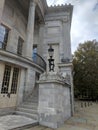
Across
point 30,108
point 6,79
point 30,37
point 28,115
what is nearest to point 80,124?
point 28,115

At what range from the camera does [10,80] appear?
730 centimetres

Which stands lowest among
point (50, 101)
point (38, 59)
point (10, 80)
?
point (50, 101)

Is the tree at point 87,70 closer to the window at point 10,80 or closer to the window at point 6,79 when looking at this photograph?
the window at point 10,80

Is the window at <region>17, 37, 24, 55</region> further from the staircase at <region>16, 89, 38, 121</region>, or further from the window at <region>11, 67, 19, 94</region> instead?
the staircase at <region>16, 89, 38, 121</region>

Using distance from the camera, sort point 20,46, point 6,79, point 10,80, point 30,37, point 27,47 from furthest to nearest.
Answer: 1. point 20,46
2. point 30,37
3. point 27,47
4. point 10,80
5. point 6,79

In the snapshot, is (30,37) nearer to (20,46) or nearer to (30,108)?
(20,46)

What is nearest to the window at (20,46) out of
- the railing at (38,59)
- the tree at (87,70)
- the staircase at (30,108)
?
the railing at (38,59)

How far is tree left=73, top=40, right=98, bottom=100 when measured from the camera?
2169 cm

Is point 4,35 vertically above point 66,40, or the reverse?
point 66,40

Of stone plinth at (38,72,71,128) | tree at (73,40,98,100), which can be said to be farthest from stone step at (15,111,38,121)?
tree at (73,40,98,100)

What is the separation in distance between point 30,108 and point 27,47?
15.0 feet

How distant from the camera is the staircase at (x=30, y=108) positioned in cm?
627

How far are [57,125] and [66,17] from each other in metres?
12.0

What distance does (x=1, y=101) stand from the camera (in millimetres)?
6730
